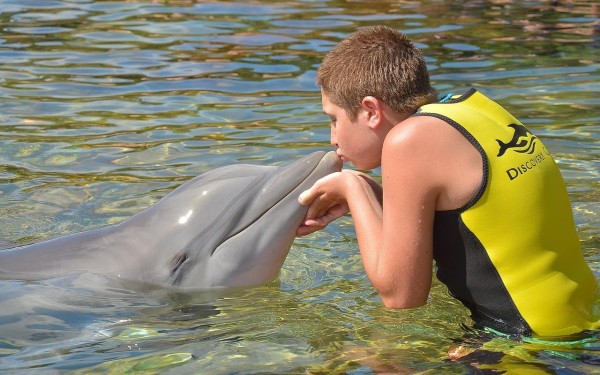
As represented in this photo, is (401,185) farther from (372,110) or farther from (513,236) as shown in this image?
(513,236)

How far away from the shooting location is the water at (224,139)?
5.10 meters

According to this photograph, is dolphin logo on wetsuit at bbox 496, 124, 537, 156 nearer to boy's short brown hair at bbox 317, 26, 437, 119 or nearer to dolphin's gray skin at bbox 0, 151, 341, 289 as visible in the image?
boy's short brown hair at bbox 317, 26, 437, 119

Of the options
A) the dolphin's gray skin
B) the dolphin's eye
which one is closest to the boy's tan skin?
the dolphin's gray skin

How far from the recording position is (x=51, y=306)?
5.50 m

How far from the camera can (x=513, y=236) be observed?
4.82 m

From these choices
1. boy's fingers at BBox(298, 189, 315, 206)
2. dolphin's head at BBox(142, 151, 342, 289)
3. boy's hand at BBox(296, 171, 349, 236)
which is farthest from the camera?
dolphin's head at BBox(142, 151, 342, 289)

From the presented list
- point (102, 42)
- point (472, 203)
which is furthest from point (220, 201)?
point (102, 42)

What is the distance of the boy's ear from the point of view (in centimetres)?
495

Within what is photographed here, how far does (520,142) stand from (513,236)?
0.43 m

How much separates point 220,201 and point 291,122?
4.14 metres

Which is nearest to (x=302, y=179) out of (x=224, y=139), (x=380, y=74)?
(x=380, y=74)

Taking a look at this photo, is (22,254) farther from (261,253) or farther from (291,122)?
(291,122)

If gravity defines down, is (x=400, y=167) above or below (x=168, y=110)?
above

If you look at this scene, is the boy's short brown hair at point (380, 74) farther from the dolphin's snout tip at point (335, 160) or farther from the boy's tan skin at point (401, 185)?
the dolphin's snout tip at point (335, 160)
